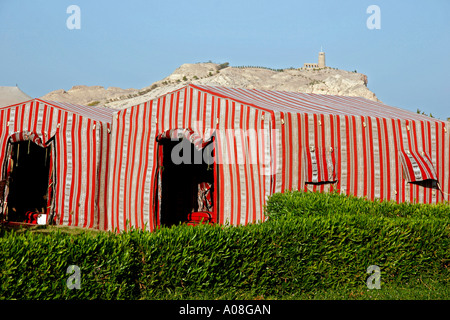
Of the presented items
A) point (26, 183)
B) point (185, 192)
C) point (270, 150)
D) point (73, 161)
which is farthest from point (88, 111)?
point (270, 150)

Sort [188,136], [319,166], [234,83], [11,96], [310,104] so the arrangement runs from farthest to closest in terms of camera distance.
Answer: [234,83] < [11,96] < [310,104] < [188,136] < [319,166]

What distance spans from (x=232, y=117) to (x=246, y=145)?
728 millimetres

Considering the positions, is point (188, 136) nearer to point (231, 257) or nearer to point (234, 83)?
point (231, 257)

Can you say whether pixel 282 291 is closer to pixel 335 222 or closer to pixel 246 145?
pixel 335 222

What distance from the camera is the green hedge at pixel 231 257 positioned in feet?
16.5

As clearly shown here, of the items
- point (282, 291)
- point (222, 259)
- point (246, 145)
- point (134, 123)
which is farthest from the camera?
point (134, 123)

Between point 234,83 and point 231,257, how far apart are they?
5466 centimetres

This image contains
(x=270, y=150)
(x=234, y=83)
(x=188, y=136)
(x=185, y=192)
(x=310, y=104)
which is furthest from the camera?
(x=234, y=83)

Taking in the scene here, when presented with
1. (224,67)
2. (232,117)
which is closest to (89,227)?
(232,117)

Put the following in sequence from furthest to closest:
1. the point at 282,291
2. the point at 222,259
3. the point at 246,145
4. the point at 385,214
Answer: the point at 246,145 → the point at 385,214 → the point at 282,291 → the point at 222,259

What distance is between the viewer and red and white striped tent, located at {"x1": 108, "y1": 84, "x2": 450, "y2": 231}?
31.9ft

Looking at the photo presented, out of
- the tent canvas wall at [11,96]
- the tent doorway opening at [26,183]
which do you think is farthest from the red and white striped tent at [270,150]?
the tent canvas wall at [11,96]

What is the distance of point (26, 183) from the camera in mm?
14000

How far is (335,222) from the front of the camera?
6.67m
